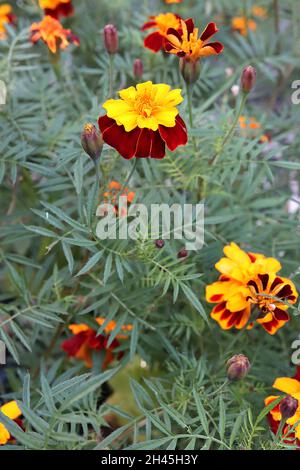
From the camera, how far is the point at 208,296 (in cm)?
98

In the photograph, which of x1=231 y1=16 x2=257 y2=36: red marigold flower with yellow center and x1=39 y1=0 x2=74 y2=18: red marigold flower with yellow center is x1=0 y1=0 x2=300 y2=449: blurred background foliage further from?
x1=231 y1=16 x2=257 y2=36: red marigold flower with yellow center

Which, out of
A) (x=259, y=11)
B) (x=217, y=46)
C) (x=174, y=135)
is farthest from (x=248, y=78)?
(x=259, y=11)

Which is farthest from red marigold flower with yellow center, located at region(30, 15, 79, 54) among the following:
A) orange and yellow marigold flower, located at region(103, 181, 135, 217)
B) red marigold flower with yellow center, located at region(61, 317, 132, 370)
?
red marigold flower with yellow center, located at region(61, 317, 132, 370)

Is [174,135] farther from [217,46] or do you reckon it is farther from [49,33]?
[49,33]

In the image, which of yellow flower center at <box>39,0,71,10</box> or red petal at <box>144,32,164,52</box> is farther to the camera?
yellow flower center at <box>39,0,71,10</box>

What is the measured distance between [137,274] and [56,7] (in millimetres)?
640

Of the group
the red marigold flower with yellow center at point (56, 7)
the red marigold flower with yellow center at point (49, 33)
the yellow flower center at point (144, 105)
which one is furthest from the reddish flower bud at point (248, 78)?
the red marigold flower with yellow center at point (56, 7)

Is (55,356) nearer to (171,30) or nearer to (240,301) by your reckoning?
(240,301)

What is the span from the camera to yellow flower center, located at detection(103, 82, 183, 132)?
857 millimetres

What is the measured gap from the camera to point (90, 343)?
114cm

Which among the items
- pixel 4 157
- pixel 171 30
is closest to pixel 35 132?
pixel 4 157

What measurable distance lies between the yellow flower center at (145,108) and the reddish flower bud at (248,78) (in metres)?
0.14

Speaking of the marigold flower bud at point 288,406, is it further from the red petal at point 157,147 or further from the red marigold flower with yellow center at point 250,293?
the red petal at point 157,147

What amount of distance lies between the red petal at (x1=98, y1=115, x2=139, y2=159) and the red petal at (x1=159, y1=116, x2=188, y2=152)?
0.03m
